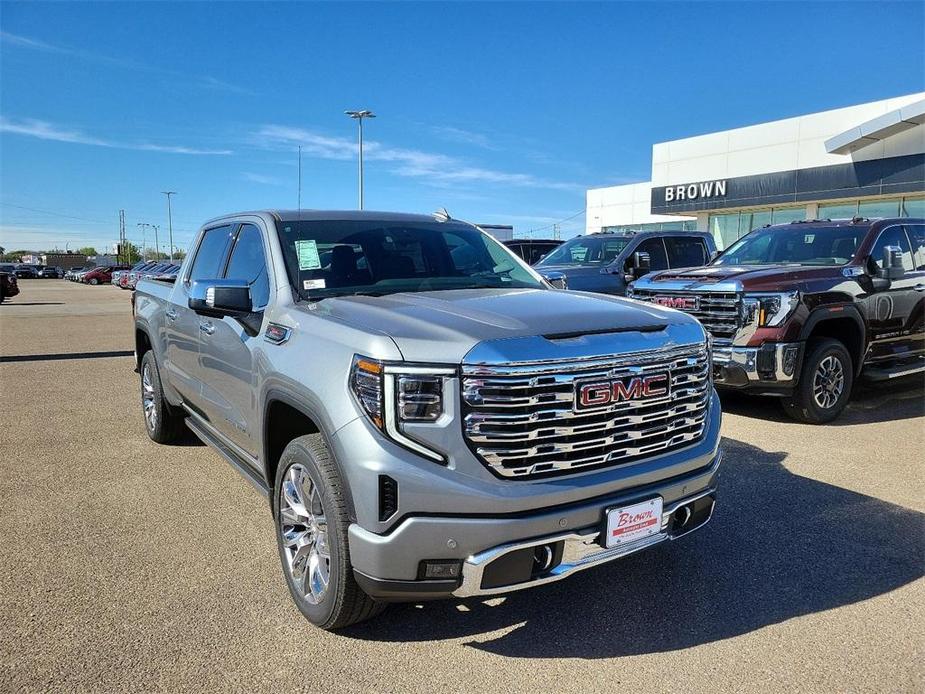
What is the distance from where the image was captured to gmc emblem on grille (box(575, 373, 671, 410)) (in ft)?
8.79

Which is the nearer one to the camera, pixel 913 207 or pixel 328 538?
pixel 328 538

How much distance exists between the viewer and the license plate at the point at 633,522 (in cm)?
273

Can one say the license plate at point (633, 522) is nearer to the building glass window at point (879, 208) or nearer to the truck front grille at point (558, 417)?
the truck front grille at point (558, 417)

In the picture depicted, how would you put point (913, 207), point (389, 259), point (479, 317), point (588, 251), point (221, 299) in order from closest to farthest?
point (479, 317) < point (221, 299) < point (389, 259) < point (588, 251) < point (913, 207)

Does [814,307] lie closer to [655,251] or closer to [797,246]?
[797,246]

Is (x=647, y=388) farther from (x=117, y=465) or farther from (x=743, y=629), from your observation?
(x=117, y=465)

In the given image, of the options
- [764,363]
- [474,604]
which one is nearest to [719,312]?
[764,363]

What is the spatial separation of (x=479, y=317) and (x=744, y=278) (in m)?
4.59

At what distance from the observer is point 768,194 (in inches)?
1035

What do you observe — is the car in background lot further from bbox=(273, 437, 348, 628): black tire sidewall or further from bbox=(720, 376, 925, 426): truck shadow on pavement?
bbox=(273, 437, 348, 628): black tire sidewall

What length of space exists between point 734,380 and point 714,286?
96 cm

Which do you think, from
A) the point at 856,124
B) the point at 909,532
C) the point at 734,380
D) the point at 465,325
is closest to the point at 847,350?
the point at 734,380

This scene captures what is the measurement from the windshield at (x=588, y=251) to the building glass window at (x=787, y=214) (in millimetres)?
17680

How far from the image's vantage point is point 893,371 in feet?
24.2
